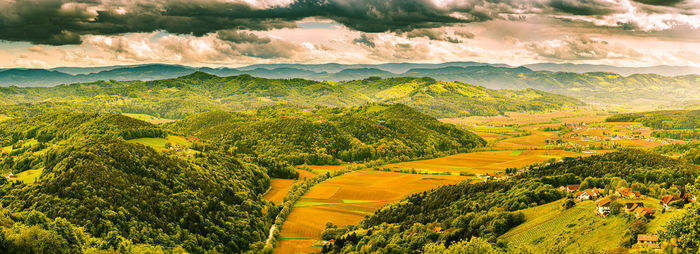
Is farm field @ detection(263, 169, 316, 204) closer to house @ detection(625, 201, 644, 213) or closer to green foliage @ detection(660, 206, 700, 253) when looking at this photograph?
house @ detection(625, 201, 644, 213)

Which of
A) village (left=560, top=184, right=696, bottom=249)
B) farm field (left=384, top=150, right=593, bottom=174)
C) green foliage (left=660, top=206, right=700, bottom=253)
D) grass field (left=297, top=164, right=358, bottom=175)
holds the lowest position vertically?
grass field (left=297, top=164, right=358, bottom=175)

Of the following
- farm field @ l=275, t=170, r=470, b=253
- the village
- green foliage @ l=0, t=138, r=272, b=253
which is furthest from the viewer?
farm field @ l=275, t=170, r=470, b=253

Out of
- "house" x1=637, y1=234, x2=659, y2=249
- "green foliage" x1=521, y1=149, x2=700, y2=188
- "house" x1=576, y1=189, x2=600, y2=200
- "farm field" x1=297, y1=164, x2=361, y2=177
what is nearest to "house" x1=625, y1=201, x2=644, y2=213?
"house" x1=637, y1=234, x2=659, y2=249

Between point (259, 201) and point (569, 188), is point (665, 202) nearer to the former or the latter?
point (569, 188)

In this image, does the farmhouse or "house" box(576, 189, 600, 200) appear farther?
"house" box(576, 189, 600, 200)

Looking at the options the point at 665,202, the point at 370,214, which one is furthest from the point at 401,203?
the point at 665,202

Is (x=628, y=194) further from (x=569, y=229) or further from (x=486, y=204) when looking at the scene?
(x=486, y=204)
